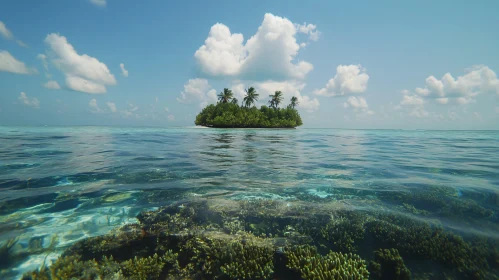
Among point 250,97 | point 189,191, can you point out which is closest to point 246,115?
point 250,97

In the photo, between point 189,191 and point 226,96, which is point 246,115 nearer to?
point 226,96

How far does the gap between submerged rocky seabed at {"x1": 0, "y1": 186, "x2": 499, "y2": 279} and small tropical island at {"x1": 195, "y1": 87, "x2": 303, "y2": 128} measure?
6972 cm

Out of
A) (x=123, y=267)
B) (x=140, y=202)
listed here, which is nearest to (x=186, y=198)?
(x=140, y=202)

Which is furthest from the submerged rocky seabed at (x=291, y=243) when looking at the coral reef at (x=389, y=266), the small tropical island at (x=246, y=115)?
the small tropical island at (x=246, y=115)

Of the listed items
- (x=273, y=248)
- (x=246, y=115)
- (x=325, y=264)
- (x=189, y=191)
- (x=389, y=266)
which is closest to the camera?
(x=325, y=264)

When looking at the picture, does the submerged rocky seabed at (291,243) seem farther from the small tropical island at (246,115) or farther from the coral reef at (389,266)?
the small tropical island at (246,115)

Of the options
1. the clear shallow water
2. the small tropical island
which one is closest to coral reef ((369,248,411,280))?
the clear shallow water

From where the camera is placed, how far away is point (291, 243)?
424 centimetres

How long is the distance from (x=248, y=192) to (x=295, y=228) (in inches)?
81.8

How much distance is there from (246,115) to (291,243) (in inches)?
2963

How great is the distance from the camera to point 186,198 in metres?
5.91

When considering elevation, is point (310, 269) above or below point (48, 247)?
below

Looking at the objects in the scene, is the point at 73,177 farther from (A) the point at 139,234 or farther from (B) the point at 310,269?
(B) the point at 310,269

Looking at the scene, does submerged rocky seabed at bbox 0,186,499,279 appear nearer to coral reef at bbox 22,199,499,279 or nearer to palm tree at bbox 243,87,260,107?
coral reef at bbox 22,199,499,279
